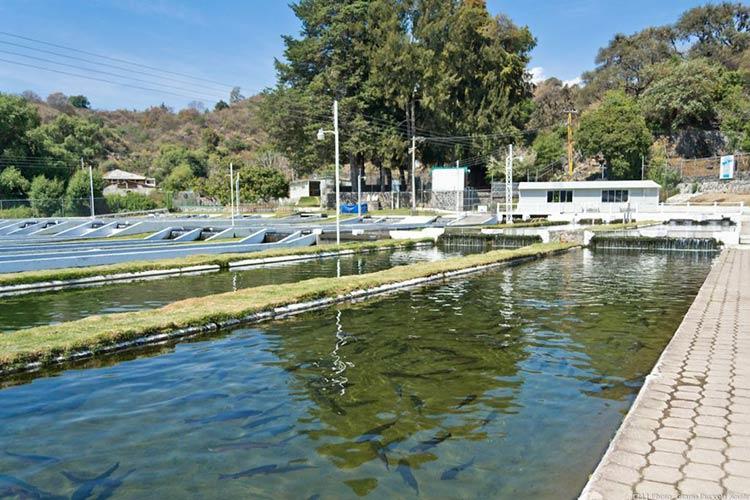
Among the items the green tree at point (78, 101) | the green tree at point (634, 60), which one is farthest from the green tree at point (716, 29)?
the green tree at point (78, 101)

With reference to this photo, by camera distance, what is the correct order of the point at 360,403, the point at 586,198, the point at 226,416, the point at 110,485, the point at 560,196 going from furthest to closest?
the point at 560,196
the point at 586,198
the point at 360,403
the point at 226,416
the point at 110,485

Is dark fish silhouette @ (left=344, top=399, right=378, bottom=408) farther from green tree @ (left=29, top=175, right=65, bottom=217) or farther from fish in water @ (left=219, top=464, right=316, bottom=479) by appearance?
green tree @ (left=29, top=175, right=65, bottom=217)

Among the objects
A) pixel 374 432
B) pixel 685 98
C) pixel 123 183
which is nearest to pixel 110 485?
pixel 374 432

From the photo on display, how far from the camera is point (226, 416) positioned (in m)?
7.28

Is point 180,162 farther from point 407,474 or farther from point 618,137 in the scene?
point 407,474

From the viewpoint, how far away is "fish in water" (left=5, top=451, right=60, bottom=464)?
6.00 m

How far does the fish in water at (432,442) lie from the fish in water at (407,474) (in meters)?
0.33

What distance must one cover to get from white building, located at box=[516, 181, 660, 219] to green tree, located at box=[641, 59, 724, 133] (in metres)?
29.8

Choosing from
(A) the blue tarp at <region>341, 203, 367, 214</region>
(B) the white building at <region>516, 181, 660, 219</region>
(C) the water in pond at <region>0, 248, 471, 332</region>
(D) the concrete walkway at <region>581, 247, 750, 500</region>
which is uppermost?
(B) the white building at <region>516, 181, 660, 219</region>

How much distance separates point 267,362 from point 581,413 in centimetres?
510

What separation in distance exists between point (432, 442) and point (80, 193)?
71293 mm

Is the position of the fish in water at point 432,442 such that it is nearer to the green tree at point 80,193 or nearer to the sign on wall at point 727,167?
the green tree at point 80,193

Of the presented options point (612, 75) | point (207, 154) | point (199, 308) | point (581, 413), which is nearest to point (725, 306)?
point (581, 413)

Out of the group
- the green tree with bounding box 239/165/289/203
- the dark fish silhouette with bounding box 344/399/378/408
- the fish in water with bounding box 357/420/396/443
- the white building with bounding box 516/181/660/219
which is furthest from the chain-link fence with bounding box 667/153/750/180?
the fish in water with bounding box 357/420/396/443
